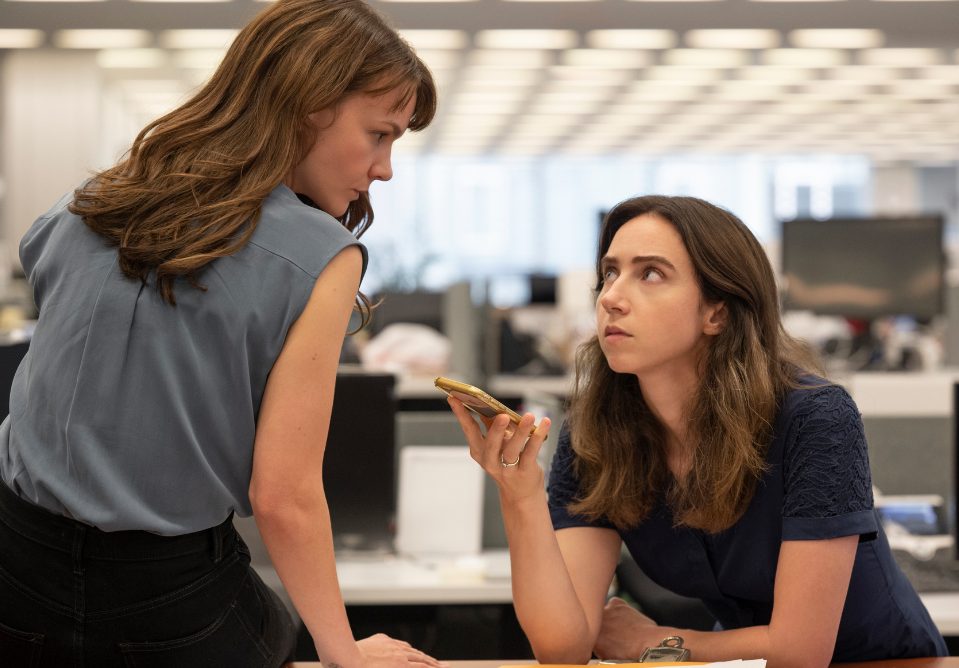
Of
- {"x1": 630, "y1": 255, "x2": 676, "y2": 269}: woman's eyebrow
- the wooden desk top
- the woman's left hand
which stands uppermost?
{"x1": 630, "y1": 255, "x2": 676, "y2": 269}: woman's eyebrow

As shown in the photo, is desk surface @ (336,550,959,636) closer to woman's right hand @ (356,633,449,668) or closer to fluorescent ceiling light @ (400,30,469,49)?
woman's right hand @ (356,633,449,668)

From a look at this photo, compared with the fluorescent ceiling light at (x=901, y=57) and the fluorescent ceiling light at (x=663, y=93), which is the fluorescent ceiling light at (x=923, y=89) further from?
the fluorescent ceiling light at (x=663, y=93)

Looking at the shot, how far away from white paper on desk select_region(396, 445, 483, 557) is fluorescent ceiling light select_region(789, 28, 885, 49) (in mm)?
6403

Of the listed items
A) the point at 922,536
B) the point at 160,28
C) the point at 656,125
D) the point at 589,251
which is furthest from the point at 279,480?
the point at 589,251

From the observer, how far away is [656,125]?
12.0 meters

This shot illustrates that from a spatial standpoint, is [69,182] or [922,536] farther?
[69,182]

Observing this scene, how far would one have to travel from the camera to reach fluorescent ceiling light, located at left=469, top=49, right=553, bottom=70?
8.48 m

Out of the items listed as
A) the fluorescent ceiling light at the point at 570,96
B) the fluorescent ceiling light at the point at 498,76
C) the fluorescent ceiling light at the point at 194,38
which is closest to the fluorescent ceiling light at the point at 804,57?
the fluorescent ceiling light at the point at 570,96

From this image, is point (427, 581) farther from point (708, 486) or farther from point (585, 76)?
point (585, 76)

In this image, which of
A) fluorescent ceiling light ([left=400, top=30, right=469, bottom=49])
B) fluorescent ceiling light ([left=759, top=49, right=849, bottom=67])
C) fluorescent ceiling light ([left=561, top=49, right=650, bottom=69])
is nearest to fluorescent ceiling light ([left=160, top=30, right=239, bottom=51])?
fluorescent ceiling light ([left=400, top=30, right=469, bottom=49])

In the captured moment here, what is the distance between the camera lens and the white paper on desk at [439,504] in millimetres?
2543

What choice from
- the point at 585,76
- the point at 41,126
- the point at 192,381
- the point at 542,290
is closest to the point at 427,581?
the point at 192,381

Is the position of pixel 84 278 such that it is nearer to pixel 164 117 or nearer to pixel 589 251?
pixel 164 117

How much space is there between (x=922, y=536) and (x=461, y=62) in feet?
22.9
